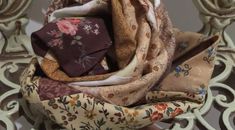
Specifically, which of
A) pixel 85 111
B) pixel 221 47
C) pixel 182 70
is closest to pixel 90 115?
pixel 85 111

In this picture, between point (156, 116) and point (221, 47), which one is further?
point (221, 47)

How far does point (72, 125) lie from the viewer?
498mm

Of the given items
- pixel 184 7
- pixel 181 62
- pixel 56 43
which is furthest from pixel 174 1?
pixel 56 43

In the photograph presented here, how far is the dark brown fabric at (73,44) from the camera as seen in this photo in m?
0.49

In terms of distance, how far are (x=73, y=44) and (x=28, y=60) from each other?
0.13 meters

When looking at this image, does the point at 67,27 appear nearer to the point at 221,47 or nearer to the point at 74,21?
the point at 74,21

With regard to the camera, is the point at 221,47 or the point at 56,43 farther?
the point at 221,47

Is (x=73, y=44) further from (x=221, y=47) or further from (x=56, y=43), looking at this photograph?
(x=221, y=47)

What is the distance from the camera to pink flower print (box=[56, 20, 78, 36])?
1.64ft

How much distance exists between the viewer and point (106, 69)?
0.52 m

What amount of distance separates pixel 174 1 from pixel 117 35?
240 mm

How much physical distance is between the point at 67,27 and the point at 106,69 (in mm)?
61

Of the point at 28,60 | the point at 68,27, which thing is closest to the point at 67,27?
the point at 68,27

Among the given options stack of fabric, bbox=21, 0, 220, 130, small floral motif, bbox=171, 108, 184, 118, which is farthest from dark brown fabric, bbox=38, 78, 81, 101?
small floral motif, bbox=171, 108, 184, 118
